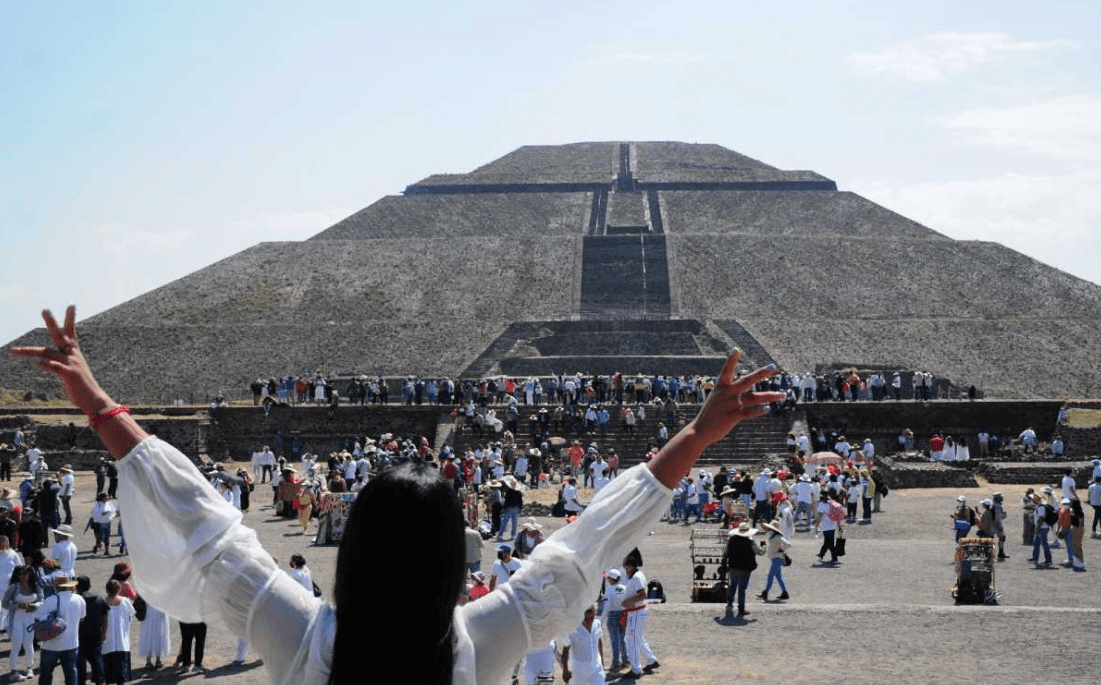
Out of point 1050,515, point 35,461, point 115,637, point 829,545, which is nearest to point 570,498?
point 829,545

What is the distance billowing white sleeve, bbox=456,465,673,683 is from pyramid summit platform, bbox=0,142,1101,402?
4847cm

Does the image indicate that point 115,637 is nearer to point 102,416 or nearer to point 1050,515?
point 102,416

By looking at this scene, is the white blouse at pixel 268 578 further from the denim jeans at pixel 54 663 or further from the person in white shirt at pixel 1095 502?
the person in white shirt at pixel 1095 502

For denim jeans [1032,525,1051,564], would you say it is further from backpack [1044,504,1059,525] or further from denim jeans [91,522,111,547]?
denim jeans [91,522,111,547]

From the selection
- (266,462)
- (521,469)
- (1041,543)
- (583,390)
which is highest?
(583,390)

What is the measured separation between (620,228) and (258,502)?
5262 cm

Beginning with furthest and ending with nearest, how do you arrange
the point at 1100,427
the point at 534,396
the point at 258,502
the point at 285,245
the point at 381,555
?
the point at 285,245 < the point at 534,396 < the point at 1100,427 < the point at 258,502 < the point at 381,555

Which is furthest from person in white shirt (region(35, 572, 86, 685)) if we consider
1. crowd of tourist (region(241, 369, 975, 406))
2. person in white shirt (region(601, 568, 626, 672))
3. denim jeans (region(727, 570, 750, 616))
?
crowd of tourist (region(241, 369, 975, 406))

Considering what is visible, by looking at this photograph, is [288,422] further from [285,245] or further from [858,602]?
[285,245]

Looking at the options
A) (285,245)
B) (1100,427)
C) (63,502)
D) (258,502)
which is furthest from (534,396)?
(285,245)

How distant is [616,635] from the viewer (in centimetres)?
1299

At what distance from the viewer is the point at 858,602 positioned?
650 inches

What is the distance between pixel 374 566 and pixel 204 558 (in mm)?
370

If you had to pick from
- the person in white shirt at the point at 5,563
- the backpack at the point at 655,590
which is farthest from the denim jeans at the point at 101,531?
the backpack at the point at 655,590
